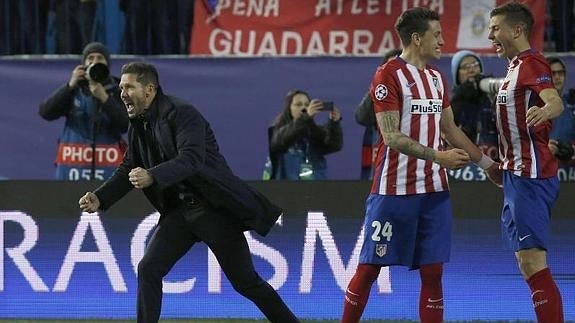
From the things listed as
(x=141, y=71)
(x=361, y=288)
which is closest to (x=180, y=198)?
(x=141, y=71)

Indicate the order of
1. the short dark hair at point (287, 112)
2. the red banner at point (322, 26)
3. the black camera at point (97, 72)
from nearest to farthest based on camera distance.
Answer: the black camera at point (97, 72), the short dark hair at point (287, 112), the red banner at point (322, 26)

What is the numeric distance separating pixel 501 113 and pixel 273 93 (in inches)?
167

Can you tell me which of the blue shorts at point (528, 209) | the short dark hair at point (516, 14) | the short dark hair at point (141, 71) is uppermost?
the short dark hair at point (516, 14)

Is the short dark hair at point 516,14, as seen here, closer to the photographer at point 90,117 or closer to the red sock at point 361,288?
the red sock at point 361,288

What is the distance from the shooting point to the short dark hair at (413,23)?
8.36 metres

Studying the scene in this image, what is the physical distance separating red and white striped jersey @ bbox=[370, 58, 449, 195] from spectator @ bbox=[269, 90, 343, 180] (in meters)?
2.88

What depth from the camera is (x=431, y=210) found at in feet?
27.6

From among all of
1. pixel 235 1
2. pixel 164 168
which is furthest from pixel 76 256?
pixel 235 1

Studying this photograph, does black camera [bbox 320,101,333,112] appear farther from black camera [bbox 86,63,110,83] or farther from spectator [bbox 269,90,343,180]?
black camera [bbox 86,63,110,83]

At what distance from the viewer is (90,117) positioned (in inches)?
447

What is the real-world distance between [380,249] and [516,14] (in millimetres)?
1530

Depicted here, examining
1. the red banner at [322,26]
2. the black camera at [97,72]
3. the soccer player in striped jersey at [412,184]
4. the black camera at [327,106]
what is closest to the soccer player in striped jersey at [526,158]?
the soccer player in striped jersey at [412,184]

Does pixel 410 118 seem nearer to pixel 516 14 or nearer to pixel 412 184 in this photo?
pixel 412 184

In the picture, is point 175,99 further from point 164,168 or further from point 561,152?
point 561,152
